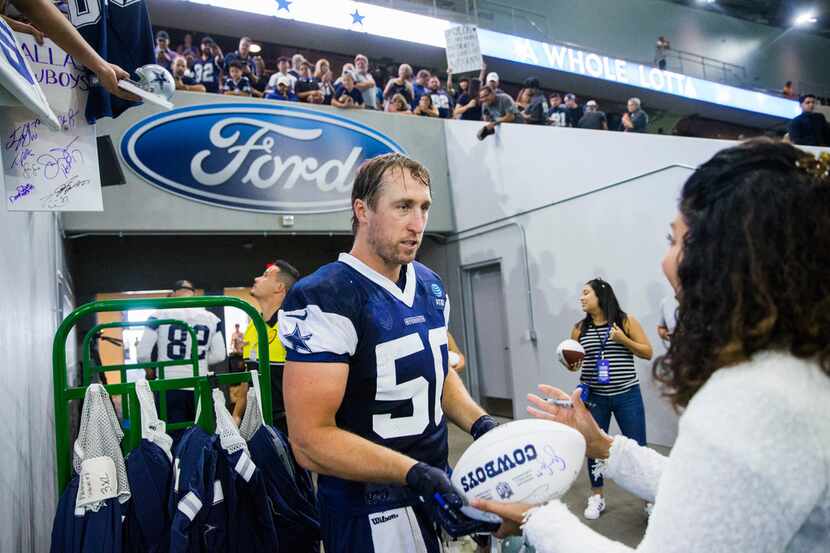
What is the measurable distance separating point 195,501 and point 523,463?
118 centimetres

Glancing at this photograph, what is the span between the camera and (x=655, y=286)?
5.91 meters

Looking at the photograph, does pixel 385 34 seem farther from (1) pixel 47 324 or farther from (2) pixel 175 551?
(2) pixel 175 551

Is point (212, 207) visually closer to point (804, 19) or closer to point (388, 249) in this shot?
point (388, 249)

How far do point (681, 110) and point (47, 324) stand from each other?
18026mm

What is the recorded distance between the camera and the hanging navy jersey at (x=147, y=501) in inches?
76.6

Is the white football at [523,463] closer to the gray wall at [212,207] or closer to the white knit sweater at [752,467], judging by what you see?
the white knit sweater at [752,467]

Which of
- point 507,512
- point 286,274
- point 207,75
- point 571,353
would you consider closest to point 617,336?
point 571,353

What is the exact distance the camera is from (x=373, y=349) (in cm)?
164

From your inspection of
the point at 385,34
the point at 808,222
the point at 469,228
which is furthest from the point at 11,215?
the point at 385,34

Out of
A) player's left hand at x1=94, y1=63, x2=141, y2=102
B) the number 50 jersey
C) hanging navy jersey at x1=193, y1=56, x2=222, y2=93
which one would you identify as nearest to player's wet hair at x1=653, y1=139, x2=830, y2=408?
the number 50 jersey

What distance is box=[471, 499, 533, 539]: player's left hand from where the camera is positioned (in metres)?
1.33

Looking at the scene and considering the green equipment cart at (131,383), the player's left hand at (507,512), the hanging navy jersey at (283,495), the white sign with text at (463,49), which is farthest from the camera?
the white sign with text at (463,49)

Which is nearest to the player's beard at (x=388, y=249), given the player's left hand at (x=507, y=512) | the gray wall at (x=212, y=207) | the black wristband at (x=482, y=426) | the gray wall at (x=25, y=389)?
the black wristband at (x=482, y=426)
